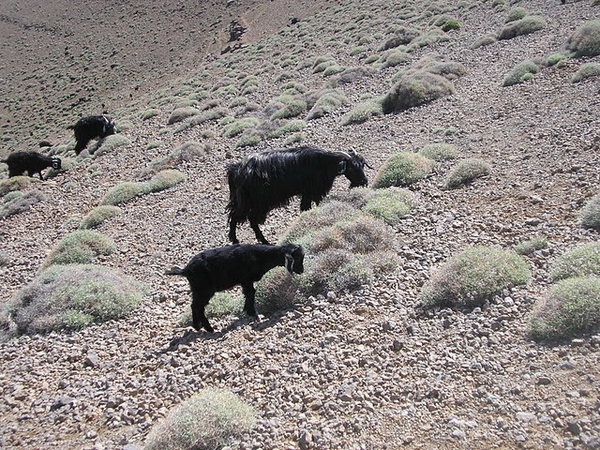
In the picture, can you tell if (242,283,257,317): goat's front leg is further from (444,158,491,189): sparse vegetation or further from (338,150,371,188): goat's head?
(444,158,491,189): sparse vegetation

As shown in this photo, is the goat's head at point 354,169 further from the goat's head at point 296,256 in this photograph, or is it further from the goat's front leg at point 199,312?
the goat's front leg at point 199,312

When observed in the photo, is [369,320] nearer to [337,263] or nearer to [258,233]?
[337,263]

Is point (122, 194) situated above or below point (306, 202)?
below

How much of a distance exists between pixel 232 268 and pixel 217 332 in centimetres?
88

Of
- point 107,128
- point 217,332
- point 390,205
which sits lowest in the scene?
point 217,332

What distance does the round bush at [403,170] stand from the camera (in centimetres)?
1106

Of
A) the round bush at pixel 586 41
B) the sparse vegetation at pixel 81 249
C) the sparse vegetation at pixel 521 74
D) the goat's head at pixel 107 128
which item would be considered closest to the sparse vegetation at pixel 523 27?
the round bush at pixel 586 41

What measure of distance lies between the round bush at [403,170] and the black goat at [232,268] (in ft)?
13.2

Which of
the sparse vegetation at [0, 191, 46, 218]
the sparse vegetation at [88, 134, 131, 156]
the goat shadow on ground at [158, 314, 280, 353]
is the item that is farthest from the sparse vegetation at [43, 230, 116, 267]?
the sparse vegetation at [88, 134, 131, 156]

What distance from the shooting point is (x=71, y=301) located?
879 cm

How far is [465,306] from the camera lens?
6.59m

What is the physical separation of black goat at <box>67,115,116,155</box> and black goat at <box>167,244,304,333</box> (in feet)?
66.8

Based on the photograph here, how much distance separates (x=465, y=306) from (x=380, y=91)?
16.2 m

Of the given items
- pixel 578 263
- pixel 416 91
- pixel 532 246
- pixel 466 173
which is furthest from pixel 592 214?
pixel 416 91
